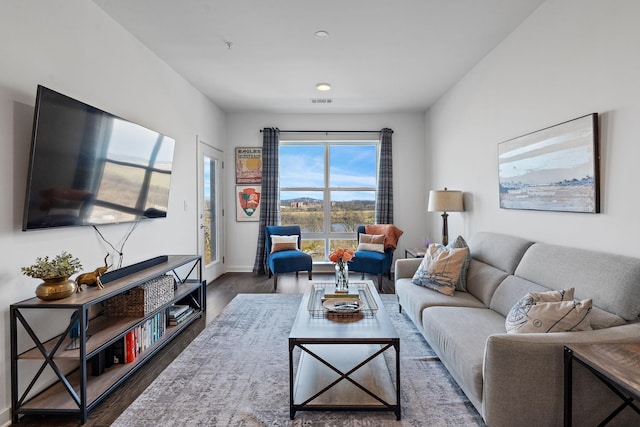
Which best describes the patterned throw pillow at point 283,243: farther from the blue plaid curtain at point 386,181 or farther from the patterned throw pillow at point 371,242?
the blue plaid curtain at point 386,181

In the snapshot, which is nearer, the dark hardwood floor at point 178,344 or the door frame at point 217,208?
the dark hardwood floor at point 178,344

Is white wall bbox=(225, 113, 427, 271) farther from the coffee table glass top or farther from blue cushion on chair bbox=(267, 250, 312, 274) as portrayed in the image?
the coffee table glass top

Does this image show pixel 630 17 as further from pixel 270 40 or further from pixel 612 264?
pixel 270 40

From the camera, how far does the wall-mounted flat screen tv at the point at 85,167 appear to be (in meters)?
1.89

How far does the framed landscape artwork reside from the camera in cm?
210

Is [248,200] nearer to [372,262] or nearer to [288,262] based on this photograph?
[288,262]

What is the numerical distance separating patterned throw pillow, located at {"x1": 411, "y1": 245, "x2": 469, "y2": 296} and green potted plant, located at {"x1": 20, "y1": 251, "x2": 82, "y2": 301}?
2.69m

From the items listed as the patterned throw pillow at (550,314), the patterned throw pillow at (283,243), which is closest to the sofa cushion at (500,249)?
the patterned throw pillow at (550,314)

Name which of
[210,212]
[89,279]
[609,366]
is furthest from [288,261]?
[609,366]

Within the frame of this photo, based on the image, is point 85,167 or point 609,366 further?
point 85,167

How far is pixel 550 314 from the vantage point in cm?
169

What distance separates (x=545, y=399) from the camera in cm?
153

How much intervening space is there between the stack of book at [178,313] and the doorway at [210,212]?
1.23 meters

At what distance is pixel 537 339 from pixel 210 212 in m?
4.48
